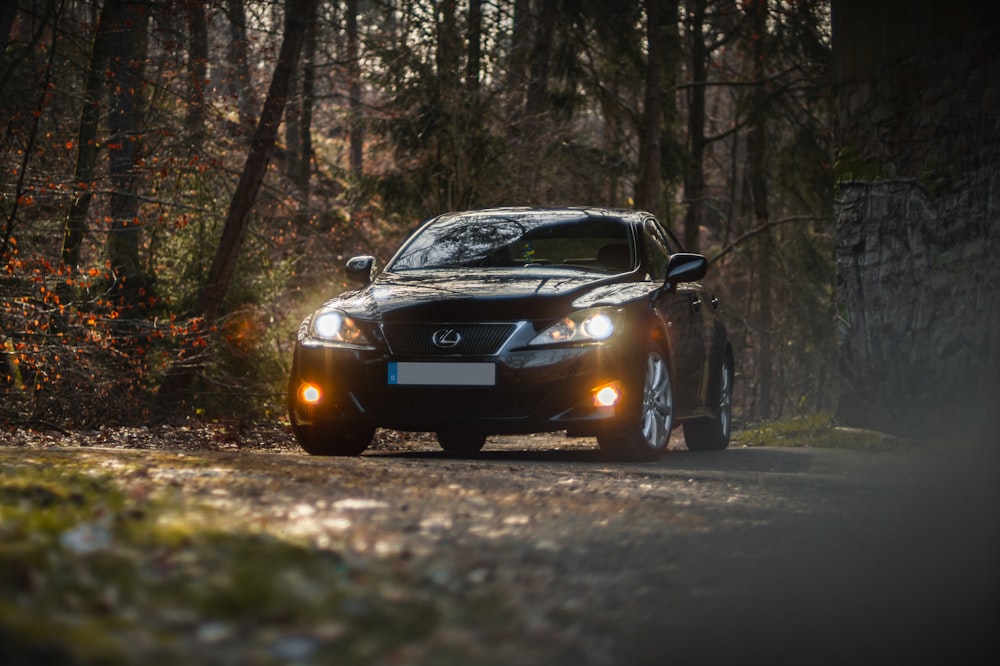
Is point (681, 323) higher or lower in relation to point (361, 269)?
lower

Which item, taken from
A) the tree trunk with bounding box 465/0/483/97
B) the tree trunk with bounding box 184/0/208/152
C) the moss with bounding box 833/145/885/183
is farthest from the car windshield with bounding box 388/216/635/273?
the tree trunk with bounding box 465/0/483/97

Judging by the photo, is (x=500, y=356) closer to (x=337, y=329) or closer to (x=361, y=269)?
(x=337, y=329)

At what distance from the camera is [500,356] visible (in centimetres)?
789

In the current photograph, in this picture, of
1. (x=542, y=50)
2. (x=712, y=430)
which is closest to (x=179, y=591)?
(x=712, y=430)

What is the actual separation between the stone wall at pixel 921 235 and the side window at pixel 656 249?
69.4 inches

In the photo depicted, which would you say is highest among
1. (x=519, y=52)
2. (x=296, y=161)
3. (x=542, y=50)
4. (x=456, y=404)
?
(x=542, y=50)

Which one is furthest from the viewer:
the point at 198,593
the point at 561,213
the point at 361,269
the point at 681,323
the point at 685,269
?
the point at 561,213

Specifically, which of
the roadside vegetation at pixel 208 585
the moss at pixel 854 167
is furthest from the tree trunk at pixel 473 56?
the roadside vegetation at pixel 208 585

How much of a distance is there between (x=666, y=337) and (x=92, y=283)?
6.68m

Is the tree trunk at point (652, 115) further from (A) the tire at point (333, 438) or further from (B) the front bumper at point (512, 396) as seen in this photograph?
(B) the front bumper at point (512, 396)

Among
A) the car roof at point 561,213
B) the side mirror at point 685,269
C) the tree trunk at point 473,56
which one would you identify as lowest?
the side mirror at point 685,269

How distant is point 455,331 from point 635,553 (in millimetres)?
3695

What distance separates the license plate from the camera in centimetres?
790

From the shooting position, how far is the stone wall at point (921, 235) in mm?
9477
